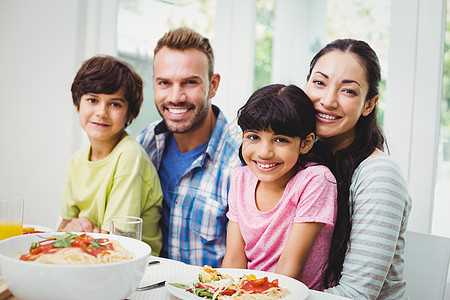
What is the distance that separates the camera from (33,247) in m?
0.86

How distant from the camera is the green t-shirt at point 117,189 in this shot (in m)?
1.83

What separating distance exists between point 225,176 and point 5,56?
1.90 metres

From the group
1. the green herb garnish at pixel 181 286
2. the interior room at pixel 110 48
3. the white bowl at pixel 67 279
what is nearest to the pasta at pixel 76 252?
the white bowl at pixel 67 279

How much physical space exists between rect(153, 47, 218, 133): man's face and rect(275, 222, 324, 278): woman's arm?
0.87 meters

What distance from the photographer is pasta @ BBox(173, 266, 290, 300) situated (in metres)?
0.94

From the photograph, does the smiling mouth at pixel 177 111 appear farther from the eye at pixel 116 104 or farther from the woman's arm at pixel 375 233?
the woman's arm at pixel 375 233

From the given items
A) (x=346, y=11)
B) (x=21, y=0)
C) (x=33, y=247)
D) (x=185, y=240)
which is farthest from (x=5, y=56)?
(x=33, y=247)

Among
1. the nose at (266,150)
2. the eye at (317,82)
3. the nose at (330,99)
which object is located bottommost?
the nose at (266,150)

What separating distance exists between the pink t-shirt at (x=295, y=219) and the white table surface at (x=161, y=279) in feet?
1.15

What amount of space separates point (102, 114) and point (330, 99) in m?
1.04

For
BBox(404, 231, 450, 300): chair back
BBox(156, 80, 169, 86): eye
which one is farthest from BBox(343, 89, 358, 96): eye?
BBox(156, 80, 169, 86): eye

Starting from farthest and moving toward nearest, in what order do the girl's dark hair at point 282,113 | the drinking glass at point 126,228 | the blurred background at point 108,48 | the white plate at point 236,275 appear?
the blurred background at point 108,48
the girl's dark hair at point 282,113
the drinking glass at point 126,228
the white plate at point 236,275

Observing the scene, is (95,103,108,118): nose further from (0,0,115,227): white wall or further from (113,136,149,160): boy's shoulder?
(0,0,115,227): white wall

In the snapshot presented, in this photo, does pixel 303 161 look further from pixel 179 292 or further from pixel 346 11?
pixel 346 11
